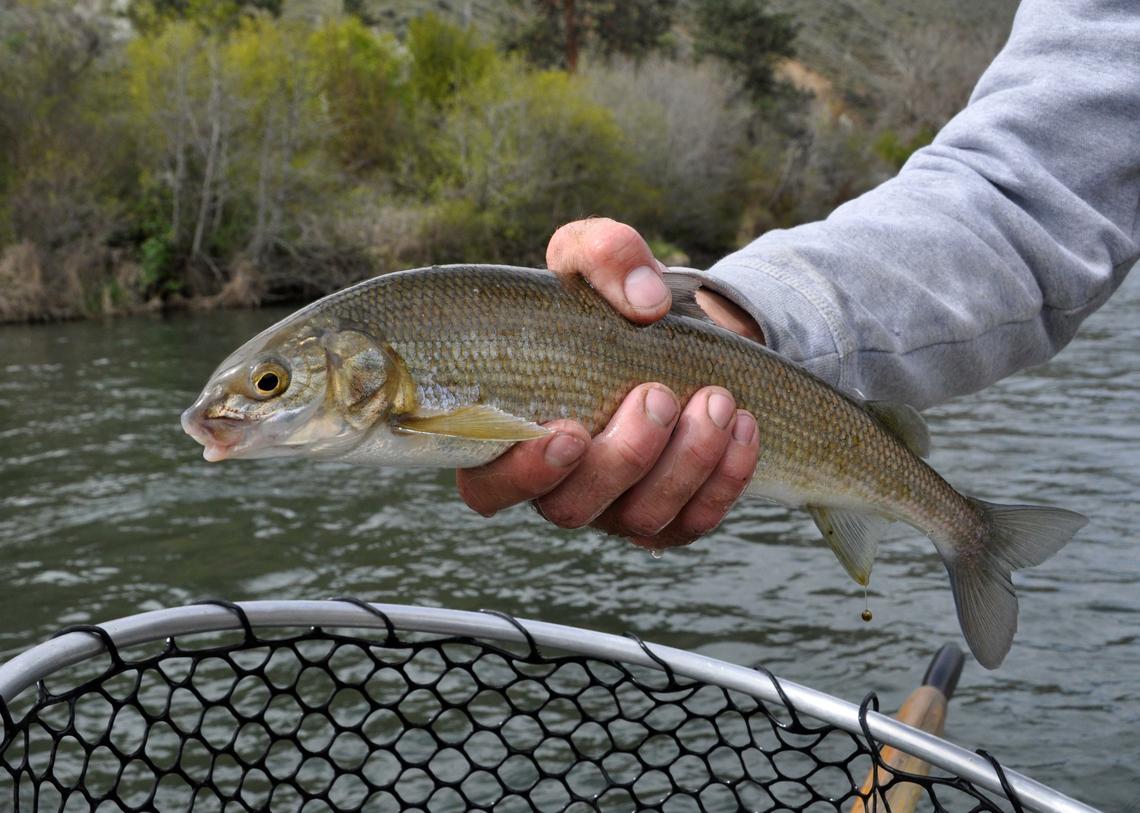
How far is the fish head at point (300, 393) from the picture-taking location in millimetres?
2598

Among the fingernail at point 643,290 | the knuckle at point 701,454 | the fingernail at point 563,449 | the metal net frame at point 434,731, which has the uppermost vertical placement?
the fingernail at point 643,290

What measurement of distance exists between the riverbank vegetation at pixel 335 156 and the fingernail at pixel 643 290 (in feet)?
94.3

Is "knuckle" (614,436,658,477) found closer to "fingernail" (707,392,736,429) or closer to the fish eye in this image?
"fingernail" (707,392,736,429)

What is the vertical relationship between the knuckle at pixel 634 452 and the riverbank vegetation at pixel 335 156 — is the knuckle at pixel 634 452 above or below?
above

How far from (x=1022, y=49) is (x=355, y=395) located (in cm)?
227

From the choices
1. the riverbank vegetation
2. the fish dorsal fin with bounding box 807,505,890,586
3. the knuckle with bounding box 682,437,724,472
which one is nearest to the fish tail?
the fish dorsal fin with bounding box 807,505,890,586

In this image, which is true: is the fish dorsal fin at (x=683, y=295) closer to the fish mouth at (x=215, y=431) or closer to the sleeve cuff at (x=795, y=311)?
the sleeve cuff at (x=795, y=311)

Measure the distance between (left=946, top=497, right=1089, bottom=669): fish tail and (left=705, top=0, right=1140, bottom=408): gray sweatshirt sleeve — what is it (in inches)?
16.0

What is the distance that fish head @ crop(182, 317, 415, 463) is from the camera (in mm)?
2598

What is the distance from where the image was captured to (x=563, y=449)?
2.77 metres

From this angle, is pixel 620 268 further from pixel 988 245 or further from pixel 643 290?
pixel 988 245

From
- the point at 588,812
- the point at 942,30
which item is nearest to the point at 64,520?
the point at 588,812

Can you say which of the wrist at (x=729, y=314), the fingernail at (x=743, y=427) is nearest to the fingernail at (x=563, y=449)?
the fingernail at (x=743, y=427)

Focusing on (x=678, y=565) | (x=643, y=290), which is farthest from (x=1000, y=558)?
(x=678, y=565)
